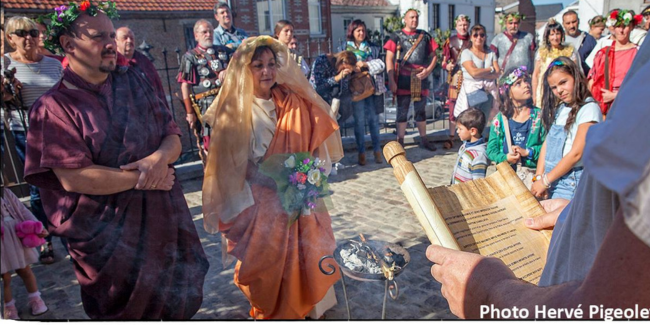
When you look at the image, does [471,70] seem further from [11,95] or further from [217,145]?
[11,95]

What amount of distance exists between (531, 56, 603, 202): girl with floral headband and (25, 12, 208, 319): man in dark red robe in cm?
181

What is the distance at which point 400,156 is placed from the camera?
122 cm

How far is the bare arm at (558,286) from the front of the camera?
0.56 metres

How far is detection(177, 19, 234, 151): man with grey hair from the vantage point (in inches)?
87.4

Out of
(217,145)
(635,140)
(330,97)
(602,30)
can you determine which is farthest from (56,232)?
(602,30)

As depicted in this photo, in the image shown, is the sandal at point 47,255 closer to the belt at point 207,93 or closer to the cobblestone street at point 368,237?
the cobblestone street at point 368,237

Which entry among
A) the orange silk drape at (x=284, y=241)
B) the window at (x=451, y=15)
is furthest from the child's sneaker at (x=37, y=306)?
the window at (x=451, y=15)

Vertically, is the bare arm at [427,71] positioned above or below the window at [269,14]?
below

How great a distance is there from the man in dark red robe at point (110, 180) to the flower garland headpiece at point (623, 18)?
2982 millimetres

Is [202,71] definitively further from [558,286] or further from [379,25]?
[558,286]

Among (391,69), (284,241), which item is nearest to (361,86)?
(391,69)

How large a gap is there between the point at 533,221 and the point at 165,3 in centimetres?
163

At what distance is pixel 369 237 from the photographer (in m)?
2.22

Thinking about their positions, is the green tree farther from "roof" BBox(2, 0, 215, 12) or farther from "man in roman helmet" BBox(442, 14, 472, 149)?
"roof" BBox(2, 0, 215, 12)
